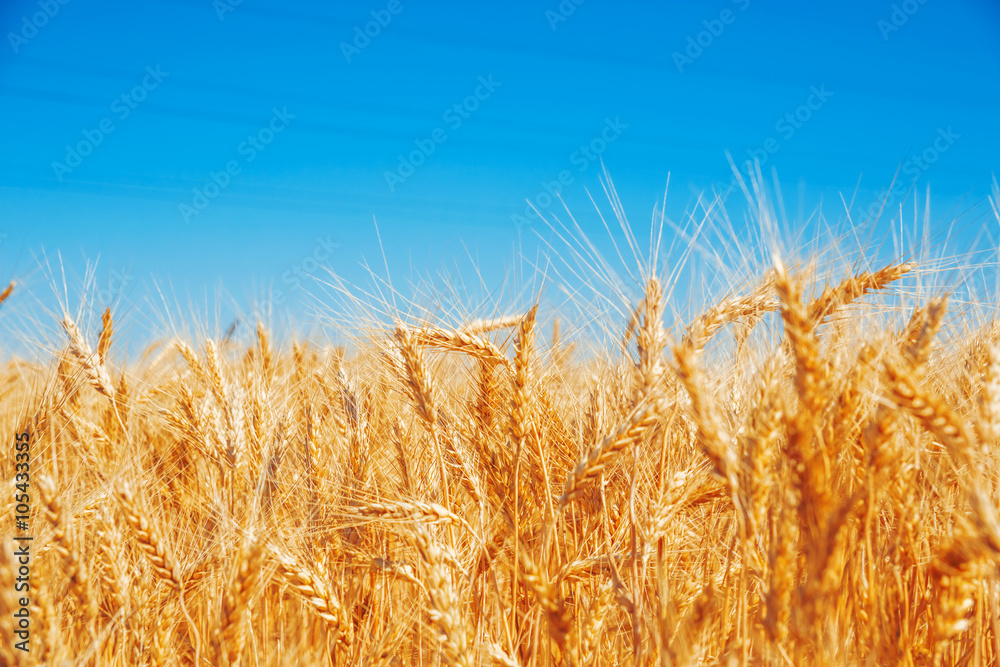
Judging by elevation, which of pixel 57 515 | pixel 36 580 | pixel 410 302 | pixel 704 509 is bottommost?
pixel 36 580

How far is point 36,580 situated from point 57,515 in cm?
14

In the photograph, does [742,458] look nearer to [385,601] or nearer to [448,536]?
[448,536]

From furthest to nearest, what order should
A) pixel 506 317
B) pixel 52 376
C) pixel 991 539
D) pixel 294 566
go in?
pixel 506 317 < pixel 52 376 < pixel 294 566 < pixel 991 539

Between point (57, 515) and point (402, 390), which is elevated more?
point (402, 390)

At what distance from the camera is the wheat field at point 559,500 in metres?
1.14

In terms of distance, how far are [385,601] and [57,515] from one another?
1308mm

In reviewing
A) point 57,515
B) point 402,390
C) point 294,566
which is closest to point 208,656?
point 294,566

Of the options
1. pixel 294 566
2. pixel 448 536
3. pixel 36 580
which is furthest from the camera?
pixel 448 536

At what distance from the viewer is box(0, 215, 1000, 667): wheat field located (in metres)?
1.14

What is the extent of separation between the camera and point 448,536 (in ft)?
6.66

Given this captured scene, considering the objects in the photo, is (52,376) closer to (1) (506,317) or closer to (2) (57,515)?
(2) (57,515)

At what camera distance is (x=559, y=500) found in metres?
1.62

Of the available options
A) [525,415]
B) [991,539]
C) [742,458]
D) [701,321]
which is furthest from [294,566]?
[991,539]

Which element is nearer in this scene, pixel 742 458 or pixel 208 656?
pixel 742 458
